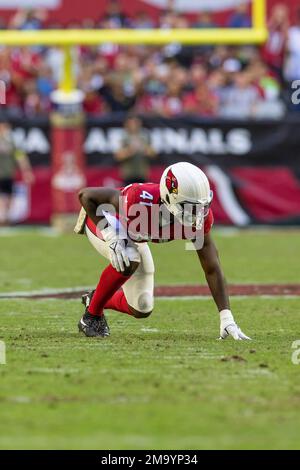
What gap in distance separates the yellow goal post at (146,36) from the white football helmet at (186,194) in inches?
291

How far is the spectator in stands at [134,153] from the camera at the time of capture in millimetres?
14289

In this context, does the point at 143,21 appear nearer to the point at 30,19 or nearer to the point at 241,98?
the point at 30,19

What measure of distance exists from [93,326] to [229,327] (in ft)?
2.52

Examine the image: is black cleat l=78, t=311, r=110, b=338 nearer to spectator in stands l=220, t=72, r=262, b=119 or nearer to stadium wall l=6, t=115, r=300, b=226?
stadium wall l=6, t=115, r=300, b=226

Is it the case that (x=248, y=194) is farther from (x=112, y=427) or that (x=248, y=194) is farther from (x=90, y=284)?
(x=112, y=427)

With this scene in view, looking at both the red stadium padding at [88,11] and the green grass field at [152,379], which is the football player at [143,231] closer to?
the green grass field at [152,379]

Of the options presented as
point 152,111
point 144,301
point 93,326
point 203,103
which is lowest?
point 152,111

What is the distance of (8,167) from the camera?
14.6 m

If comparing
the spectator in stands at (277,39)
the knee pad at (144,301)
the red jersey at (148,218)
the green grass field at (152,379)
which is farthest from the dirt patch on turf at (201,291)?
the spectator in stands at (277,39)

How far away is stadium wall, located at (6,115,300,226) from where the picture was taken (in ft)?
47.9

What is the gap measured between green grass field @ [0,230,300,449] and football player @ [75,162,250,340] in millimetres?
201

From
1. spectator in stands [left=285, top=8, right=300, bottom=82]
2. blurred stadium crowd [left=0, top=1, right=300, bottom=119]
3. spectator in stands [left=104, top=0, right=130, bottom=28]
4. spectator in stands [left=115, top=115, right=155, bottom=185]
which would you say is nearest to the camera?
spectator in stands [left=104, top=0, right=130, bottom=28]

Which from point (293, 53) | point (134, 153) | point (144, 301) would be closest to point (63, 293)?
point (144, 301)

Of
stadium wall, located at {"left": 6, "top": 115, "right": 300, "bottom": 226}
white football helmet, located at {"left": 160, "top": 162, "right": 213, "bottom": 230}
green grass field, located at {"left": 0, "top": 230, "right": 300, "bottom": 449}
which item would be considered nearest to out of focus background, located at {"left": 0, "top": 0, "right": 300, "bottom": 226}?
stadium wall, located at {"left": 6, "top": 115, "right": 300, "bottom": 226}
